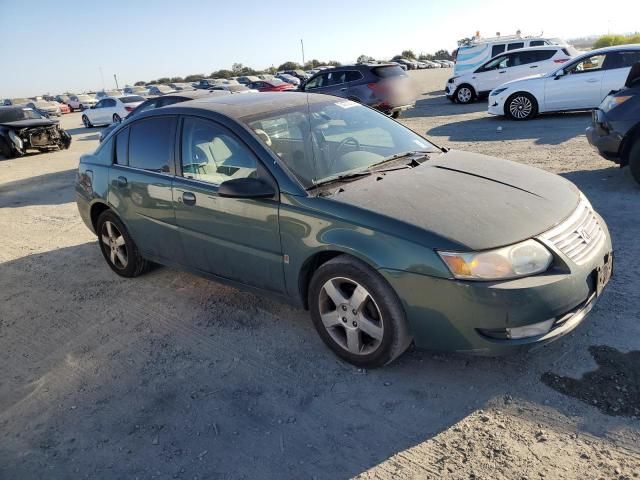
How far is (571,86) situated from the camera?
11484 millimetres

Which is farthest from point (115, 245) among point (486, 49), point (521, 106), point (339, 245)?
point (486, 49)

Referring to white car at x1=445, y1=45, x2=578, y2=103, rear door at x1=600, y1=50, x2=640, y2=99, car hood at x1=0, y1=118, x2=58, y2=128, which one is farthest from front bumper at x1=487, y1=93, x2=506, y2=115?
car hood at x1=0, y1=118, x2=58, y2=128

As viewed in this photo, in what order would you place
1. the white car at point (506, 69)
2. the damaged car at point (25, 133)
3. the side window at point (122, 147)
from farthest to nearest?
the white car at point (506, 69) < the damaged car at point (25, 133) < the side window at point (122, 147)

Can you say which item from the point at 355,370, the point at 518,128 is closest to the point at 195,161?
the point at 355,370

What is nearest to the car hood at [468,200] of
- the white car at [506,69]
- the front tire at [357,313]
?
the front tire at [357,313]

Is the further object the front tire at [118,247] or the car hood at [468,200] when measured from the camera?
the front tire at [118,247]

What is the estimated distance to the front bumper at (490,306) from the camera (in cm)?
261

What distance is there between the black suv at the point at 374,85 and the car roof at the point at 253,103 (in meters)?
9.97

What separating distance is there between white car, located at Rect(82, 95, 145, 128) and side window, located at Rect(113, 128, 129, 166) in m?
18.9

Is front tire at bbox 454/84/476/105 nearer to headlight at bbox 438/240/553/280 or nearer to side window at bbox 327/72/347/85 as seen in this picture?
side window at bbox 327/72/347/85

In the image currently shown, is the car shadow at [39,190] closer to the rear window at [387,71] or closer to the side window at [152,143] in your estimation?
the side window at [152,143]

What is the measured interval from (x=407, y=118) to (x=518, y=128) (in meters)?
4.94

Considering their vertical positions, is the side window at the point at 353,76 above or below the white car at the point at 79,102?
below

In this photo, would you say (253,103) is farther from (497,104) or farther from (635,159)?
(497,104)
